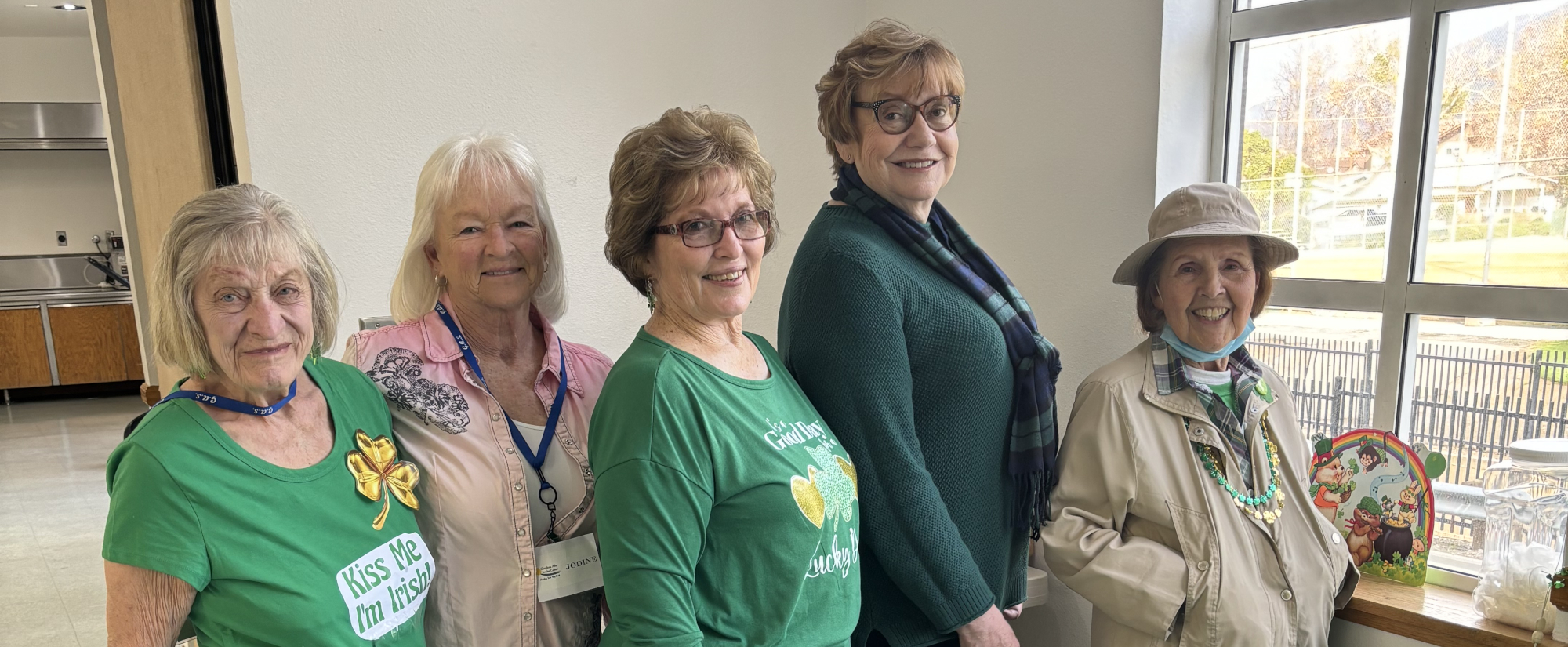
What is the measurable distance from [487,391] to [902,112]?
2.63 feet

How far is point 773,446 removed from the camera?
1236 mm

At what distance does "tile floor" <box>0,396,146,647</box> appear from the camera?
377cm

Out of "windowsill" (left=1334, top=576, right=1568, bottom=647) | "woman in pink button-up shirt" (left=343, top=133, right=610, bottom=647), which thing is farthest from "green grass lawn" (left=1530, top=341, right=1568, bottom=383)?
"woman in pink button-up shirt" (left=343, top=133, right=610, bottom=647)

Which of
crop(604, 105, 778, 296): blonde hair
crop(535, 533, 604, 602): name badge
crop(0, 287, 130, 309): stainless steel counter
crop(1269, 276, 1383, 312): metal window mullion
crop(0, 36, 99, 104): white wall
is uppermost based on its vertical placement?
crop(0, 36, 99, 104): white wall

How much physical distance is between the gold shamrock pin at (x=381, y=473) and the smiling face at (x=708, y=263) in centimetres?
46

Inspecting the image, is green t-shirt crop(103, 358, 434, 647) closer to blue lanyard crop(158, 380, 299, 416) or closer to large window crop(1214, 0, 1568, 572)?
blue lanyard crop(158, 380, 299, 416)

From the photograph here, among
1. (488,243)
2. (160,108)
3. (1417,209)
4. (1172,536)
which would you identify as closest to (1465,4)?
(1417,209)

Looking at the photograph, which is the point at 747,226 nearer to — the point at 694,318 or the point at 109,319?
the point at 694,318

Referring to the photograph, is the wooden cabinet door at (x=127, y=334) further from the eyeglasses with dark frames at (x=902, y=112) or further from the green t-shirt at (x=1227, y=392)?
the green t-shirt at (x=1227, y=392)

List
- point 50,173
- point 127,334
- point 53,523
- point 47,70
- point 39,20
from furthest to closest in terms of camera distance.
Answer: point 50,173
point 47,70
point 127,334
point 39,20
point 53,523

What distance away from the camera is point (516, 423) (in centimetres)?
149

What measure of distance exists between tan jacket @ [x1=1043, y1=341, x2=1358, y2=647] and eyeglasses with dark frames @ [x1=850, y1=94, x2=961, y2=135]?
0.62 m

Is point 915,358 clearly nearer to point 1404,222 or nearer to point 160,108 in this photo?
point 1404,222

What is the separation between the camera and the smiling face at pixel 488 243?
148 centimetres
